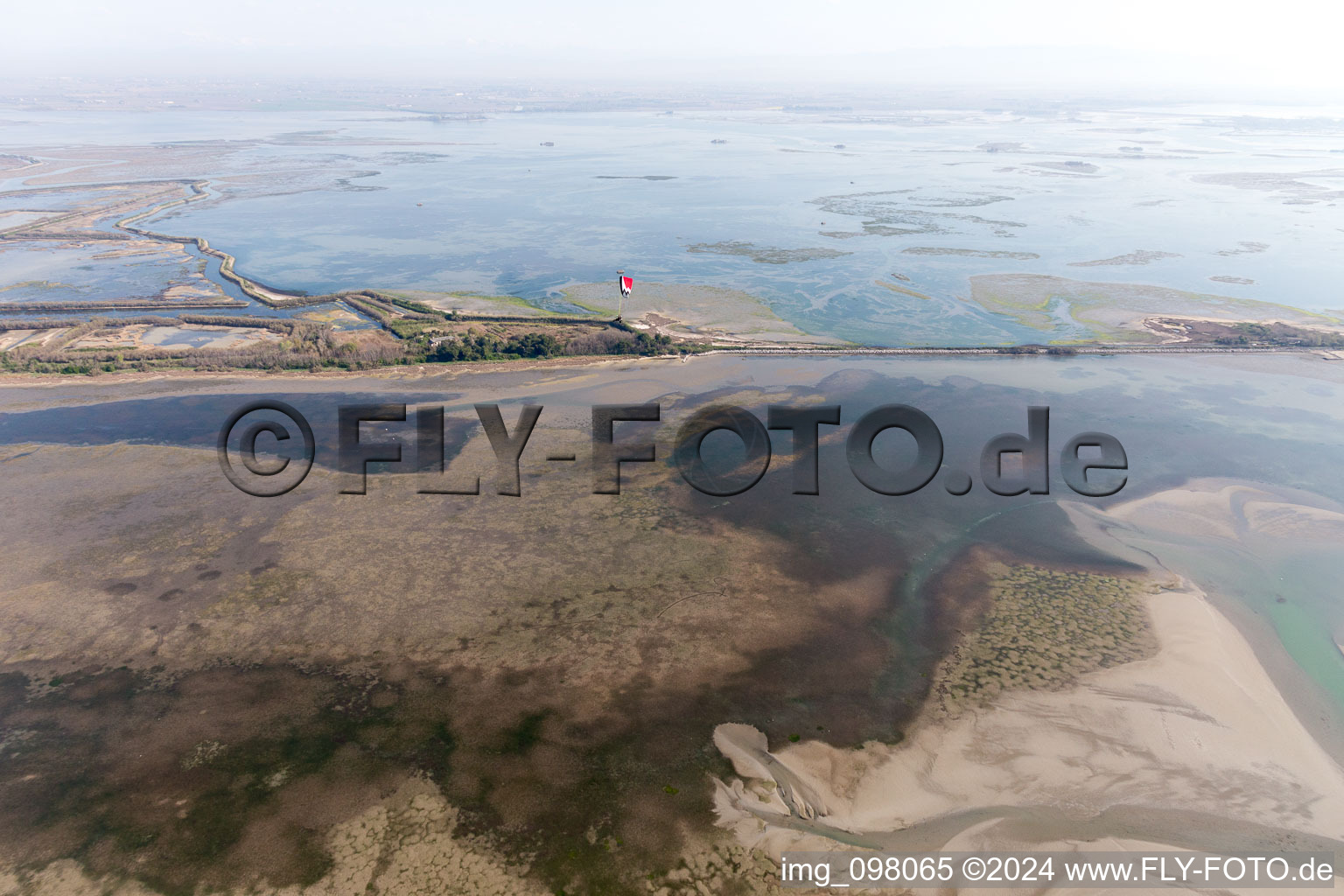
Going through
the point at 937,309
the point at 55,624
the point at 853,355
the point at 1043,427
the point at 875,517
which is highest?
the point at 937,309

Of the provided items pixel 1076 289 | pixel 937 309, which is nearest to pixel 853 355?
pixel 937 309

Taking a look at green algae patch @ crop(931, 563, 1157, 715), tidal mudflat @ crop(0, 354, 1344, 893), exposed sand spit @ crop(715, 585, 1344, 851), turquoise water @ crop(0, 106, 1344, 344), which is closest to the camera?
tidal mudflat @ crop(0, 354, 1344, 893)

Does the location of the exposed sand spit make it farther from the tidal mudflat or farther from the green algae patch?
the green algae patch

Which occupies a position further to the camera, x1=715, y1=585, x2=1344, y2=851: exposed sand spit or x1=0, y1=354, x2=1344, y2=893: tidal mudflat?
x1=715, y1=585, x2=1344, y2=851: exposed sand spit

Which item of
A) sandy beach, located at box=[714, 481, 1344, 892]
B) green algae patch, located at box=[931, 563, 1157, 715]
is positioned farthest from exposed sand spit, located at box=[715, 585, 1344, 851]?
green algae patch, located at box=[931, 563, 1157, 715]

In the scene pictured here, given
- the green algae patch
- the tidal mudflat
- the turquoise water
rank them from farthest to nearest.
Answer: the turquoise water
the green algae patch
the tidal mudflat

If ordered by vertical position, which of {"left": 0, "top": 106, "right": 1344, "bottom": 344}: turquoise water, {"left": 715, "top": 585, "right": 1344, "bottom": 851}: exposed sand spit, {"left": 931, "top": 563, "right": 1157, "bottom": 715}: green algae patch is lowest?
{"left": 715, "top": 585, "right": 1344, "bottom": 851}: exposed sand spit

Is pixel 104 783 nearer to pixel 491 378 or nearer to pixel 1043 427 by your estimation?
pixel 491 378

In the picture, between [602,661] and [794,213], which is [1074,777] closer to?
[602,661]
